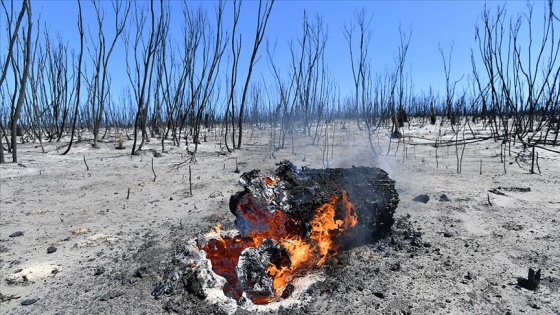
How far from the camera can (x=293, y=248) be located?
2.21m

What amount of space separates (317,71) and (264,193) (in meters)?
7.79

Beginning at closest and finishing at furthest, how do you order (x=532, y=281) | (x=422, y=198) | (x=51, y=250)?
(x=532, y=281) → (x=51, y=250) → (x=422, y=198)

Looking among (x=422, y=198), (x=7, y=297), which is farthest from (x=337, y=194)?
(x=7, y=297)

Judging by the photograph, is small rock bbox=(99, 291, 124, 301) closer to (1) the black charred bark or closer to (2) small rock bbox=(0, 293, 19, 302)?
(2) small rock bbox=(0, 293, 19, 302)

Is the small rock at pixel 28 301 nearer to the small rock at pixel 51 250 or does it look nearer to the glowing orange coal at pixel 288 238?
the small rock at pixel 51 250

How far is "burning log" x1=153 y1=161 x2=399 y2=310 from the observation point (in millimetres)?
2096

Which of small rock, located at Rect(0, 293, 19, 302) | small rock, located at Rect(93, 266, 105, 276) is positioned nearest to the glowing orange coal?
small rock, located at Rect(93, 266, 105, 276)

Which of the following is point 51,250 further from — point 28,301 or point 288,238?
point 288,238

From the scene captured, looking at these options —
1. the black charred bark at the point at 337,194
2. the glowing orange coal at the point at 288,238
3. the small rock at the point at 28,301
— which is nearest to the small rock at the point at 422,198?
the black charred bark at the point at 337,194

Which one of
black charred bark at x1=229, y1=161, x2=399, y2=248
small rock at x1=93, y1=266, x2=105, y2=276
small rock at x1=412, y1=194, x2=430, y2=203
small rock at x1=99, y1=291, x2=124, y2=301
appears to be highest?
black charred bark at x1=229, y1=161, x2=399, y2=248

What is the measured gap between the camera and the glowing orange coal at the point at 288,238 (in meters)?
2.21

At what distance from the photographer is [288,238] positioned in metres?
2.29

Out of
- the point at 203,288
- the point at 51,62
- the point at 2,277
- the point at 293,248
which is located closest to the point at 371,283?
the point at 293,248

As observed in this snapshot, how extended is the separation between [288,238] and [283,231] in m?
0.07
